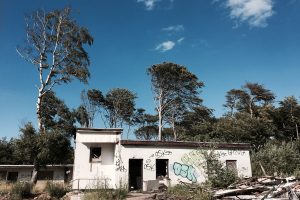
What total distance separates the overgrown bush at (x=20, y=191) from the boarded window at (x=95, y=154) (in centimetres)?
421

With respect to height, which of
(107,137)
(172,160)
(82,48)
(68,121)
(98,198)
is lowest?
(98,198)

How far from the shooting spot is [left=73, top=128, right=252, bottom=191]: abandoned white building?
19053mm

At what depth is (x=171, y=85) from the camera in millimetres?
34406

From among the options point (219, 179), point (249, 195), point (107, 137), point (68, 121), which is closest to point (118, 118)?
point (68, 121)

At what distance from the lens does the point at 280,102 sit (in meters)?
41.8

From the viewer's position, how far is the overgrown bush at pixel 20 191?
17.4 m

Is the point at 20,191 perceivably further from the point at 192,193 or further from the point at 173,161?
the point at 192,193

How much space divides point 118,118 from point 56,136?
1648 cm

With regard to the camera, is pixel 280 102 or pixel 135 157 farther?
pixel 280 102

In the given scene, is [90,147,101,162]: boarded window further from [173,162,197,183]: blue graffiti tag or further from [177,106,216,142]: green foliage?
[177,106,216,142]: green foliage

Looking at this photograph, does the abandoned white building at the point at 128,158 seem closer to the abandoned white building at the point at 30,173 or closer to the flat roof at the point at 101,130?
the flat roof at the point at 101,130

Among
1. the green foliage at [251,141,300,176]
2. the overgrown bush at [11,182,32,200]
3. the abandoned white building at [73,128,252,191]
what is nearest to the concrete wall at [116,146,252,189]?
the abandoned white building at [73,128,252,191]

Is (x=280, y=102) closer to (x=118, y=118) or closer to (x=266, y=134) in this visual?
(x=266, y=134)

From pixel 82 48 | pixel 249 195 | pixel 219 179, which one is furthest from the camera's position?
pixel 82 48
